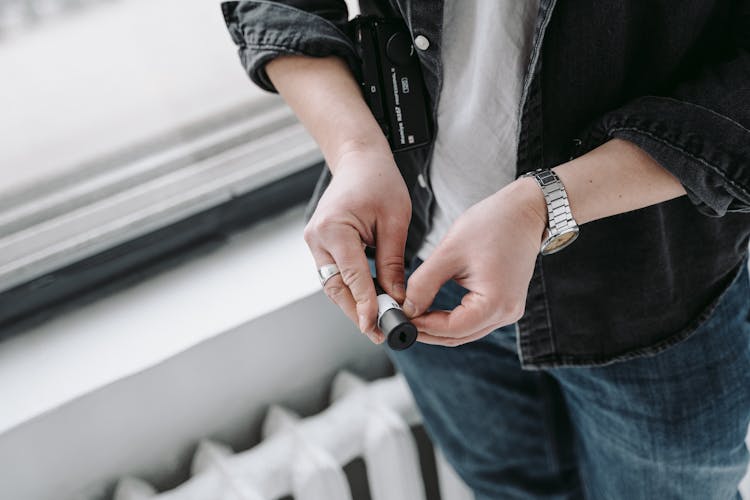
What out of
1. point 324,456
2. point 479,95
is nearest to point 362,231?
point 479,95

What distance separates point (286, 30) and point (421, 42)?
0.45ft

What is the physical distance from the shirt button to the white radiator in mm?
500

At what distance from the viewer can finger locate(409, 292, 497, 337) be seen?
0.51 meters

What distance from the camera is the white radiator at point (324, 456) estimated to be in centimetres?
84

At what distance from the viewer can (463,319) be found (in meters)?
0.51

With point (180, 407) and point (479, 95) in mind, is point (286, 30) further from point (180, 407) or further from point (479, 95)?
point (180, 407)

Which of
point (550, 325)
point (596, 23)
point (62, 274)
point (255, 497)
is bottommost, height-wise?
point (255, 497)

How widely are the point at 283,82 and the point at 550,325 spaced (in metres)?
0.34

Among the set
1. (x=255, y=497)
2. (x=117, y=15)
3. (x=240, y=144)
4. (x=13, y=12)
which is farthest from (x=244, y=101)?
(x=255, y=497)

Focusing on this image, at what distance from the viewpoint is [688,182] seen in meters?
0.51

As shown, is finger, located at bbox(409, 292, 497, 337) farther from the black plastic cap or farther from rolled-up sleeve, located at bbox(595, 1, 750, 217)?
rolled-up sleeve, located at bbox(595, 1, 750, 217)

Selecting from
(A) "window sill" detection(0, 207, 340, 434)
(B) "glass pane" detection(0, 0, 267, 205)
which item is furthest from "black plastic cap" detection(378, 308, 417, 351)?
(B) "glass pane" detection(0, 0, 267, 205)

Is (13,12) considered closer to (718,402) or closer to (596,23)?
(596,23)

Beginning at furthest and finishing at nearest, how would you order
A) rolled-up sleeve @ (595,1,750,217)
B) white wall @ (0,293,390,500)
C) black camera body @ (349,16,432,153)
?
white wall @ (0,293,390,500) → black camera body @ (349,16,432,153) → rolled-up sleeve @ (595,1,750,217)
